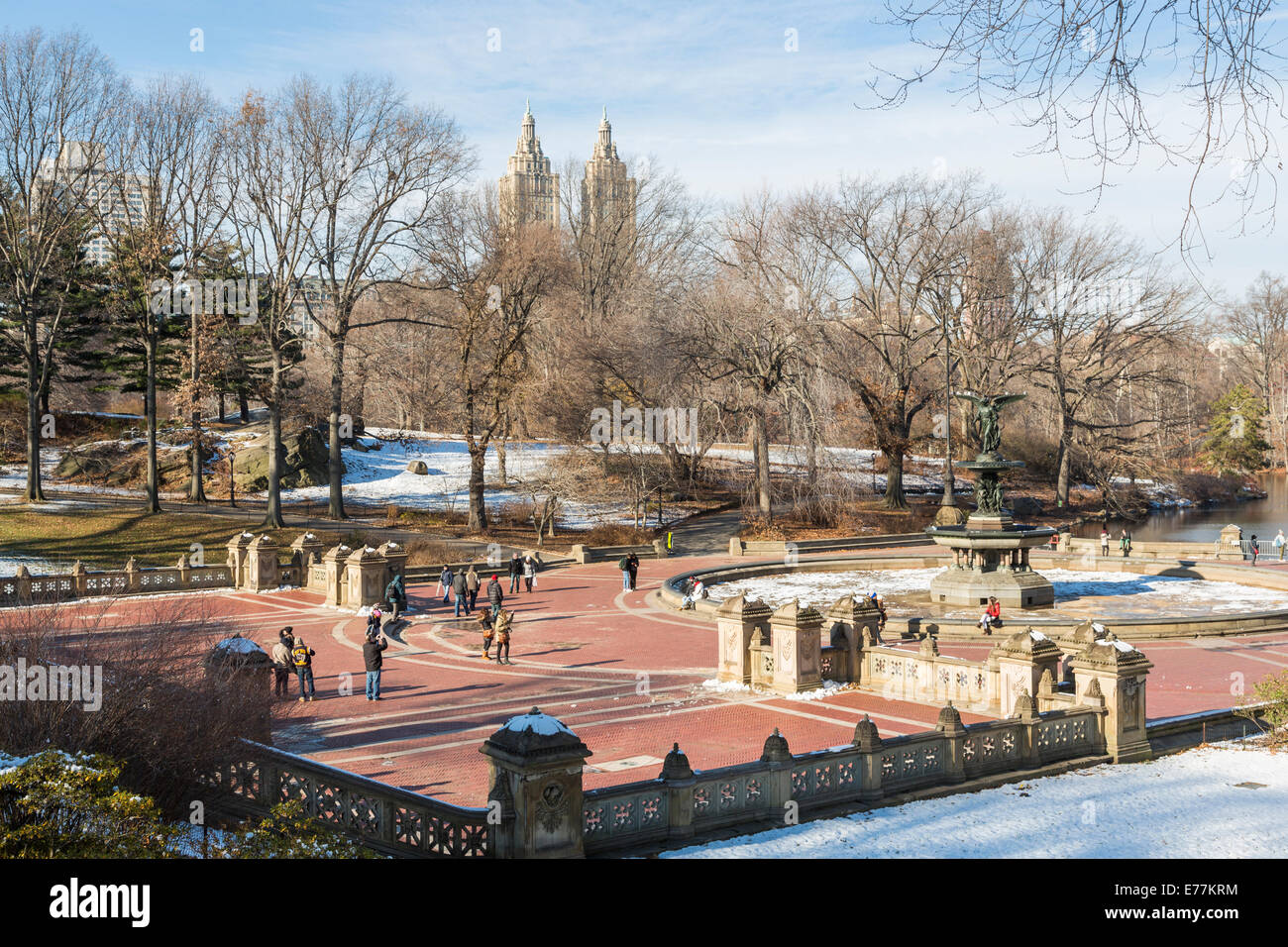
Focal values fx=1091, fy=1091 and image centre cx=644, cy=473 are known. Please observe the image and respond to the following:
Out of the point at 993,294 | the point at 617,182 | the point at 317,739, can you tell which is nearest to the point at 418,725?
the point at 317,739

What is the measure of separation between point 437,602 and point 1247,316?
89470 mm

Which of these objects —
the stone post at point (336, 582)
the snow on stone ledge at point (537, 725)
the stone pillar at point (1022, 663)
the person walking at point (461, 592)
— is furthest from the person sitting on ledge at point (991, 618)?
the stone post at point (336, 582)

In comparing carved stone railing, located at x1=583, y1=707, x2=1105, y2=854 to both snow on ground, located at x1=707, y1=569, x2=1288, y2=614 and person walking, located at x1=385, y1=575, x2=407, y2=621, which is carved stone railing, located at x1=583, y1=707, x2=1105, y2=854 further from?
person walking, located at x1=385, y1=575, x2=407, y2=621

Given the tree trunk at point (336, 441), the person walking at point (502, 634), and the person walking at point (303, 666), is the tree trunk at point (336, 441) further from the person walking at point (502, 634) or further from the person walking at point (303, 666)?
the person walking at point (303, 666)

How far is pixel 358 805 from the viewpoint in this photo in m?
10.6

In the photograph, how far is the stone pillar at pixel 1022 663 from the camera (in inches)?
651

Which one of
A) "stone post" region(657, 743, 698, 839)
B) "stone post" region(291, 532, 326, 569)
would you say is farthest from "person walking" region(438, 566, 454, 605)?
"stone post" region(657, 743, 698, 839)

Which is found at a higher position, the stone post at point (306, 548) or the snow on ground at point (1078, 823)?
the stone post at point (306, 548)

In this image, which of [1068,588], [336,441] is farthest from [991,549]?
[336,441]

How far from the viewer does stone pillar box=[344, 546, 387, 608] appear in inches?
1196

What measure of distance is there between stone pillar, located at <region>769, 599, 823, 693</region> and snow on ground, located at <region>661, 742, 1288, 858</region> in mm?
6146

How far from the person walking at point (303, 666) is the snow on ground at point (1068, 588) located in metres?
12.9

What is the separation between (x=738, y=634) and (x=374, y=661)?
6599 mm
